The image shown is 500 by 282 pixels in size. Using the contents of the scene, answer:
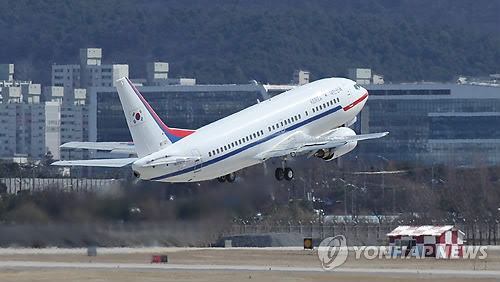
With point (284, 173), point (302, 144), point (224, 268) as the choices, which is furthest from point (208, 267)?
point (302, 144)

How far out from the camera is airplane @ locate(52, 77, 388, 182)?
89.7 m

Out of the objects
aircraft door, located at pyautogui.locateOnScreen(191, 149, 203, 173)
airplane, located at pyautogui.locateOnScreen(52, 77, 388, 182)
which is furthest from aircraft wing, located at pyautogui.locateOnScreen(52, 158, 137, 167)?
aircraft door, located at pyautogui.locateOnScreen(191, 149, 203, 173)

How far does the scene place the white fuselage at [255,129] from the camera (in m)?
90.1

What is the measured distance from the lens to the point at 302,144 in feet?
320

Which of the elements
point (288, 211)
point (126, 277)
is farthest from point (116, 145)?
point (288, 211)

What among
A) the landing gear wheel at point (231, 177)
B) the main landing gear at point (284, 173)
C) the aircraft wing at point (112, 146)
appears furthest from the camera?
the main landing gear at point (284, 173)

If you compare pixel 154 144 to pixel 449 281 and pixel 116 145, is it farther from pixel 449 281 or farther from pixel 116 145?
pixel 449 281

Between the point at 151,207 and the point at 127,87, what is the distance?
9.29 meters

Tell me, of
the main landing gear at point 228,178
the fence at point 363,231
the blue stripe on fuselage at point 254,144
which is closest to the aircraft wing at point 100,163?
the blue stripe on fuselage at point 254,144

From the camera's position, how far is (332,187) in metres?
142

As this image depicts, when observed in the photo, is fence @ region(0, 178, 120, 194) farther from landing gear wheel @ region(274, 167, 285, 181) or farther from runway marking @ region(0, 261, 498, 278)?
landing gear wheel @ region(274, 167, 285, 181)

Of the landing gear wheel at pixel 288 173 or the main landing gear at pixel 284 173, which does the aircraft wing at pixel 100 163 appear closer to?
the main landing gear at pixel 284 173

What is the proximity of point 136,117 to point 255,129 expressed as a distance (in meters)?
7.34

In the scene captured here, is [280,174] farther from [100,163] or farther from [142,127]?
[100,163]
